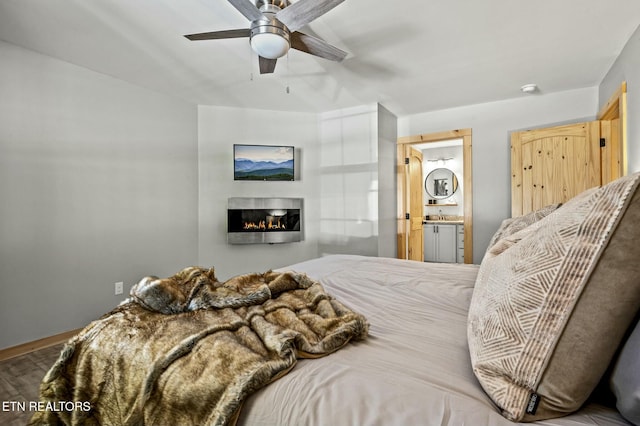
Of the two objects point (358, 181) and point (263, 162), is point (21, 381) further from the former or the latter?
point (358, 181)

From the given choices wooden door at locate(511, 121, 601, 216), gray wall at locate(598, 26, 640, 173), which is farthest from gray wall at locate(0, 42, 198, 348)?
gray wall at locate(598, 26, 640, 173)

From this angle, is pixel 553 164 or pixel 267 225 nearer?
pixel 553 164

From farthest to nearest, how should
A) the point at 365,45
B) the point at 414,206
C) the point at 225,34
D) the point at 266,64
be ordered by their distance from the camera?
the point at 414,206 < the point at 365,45 < the point at 266,64 < the point at 225,34

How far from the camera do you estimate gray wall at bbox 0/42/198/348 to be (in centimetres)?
265

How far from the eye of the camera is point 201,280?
53.3 inches

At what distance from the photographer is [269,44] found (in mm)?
1933

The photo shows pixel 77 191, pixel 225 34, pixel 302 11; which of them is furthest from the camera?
pixel 77 191

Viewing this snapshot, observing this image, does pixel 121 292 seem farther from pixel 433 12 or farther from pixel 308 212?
pixel 433 12

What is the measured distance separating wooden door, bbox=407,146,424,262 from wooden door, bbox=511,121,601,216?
4.81 feet

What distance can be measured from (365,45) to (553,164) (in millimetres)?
2676

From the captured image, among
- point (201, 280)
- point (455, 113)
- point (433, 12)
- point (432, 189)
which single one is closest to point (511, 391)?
point (201, 280)

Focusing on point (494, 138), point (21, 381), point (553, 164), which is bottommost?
point (21, 381)

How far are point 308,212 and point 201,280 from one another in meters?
3.31

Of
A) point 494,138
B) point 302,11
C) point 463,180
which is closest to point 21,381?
point 302,11
